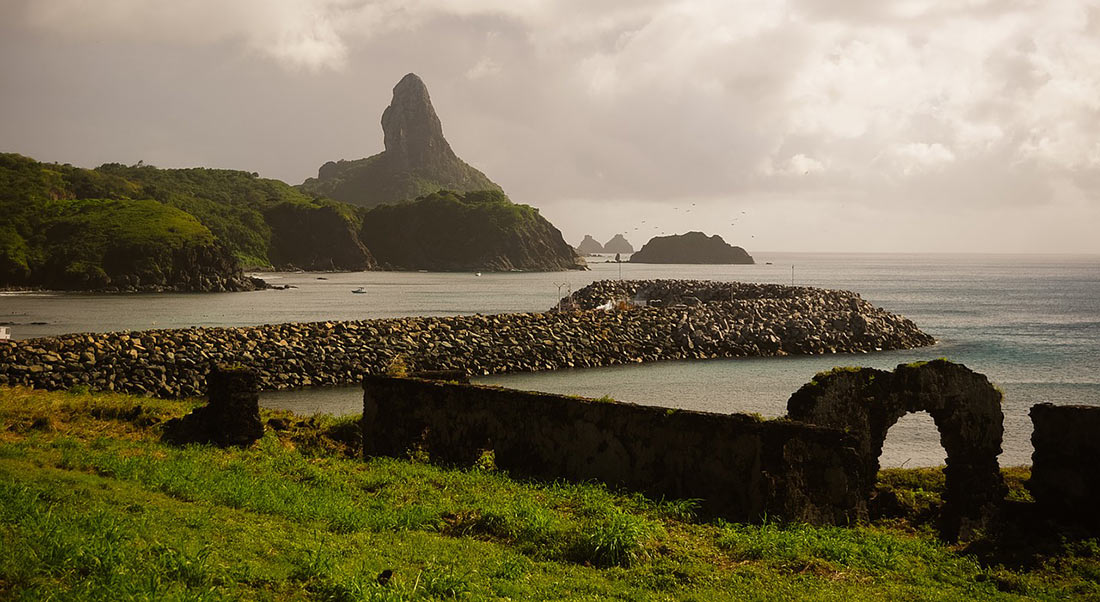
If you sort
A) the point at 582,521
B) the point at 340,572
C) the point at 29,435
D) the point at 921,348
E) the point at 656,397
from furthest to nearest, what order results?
the point at 921,348, the point at 656,397, the point at 29,435, the point at 582,521, the point at 340,572

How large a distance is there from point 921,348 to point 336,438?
42107mm

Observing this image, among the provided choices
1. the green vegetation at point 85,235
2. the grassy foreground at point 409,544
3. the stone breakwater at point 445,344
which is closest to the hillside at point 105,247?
the green vegetation at point 85,235

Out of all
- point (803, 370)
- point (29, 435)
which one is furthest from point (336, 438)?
point (803, 370)

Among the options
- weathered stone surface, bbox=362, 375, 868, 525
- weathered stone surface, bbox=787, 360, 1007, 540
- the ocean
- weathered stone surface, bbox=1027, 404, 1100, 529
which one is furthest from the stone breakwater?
weathered stone surface, bbox=1027, 404, 1100, 529

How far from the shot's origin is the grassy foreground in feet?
21.2

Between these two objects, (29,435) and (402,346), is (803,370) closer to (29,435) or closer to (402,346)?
(402,346)

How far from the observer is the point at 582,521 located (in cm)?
934

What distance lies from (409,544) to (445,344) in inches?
1131

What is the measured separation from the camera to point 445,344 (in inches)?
1448

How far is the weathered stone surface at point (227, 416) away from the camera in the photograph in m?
13.7

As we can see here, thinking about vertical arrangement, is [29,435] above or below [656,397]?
above

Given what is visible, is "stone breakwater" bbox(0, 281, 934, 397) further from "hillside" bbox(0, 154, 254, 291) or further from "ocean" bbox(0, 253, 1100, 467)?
"hillside" bbox(0, 154, 254, 291)

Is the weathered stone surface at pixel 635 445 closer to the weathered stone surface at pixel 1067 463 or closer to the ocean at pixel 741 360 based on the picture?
the weathered stone surface at pixel 1067 463

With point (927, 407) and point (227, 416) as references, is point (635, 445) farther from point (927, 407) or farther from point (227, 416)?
point (227, 416)
